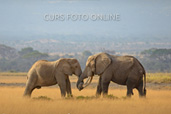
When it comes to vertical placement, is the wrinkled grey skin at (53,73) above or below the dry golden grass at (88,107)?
above

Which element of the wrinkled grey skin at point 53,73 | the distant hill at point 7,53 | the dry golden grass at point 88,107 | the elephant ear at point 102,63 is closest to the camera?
the dry golden grass at point 88,107

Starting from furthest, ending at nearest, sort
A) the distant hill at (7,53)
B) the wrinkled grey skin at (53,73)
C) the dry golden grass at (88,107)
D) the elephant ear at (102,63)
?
the distant hill at (7,53), the wrinkled grey skin at (53,73), the elephant ear at (102,63), the dry golden grass at (88,107)

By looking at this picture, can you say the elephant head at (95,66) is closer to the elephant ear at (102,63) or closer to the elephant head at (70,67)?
the elephant ear at (102,63)

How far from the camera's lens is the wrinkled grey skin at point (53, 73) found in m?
18.2

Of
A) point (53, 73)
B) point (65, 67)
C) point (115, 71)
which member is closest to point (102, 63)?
point (115, 71)

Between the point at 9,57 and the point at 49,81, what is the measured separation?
3631 inches

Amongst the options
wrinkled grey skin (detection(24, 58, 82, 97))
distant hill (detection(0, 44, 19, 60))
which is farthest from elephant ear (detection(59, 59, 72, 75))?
distant hill (detection(0, 44, 19, 60))

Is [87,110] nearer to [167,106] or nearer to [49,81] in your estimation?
[167,106]

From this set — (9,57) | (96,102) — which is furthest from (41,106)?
(9,57)

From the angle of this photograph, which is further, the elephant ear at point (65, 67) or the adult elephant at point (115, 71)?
the elephant ear at point (65, 67)

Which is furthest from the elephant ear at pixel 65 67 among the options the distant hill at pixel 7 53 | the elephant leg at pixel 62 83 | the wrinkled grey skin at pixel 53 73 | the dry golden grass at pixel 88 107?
the distant hill at pixel 7 53

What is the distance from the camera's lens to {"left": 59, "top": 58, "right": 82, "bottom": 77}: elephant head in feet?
59.8

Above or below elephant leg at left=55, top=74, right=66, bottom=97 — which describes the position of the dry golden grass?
below

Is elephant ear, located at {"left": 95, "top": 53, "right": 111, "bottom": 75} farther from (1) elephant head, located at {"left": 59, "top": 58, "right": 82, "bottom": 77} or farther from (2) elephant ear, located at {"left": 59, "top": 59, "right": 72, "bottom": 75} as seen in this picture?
(2) elephant ear, located at {"left": 59, "top": 59, "right": 72, "bottom": 75}
